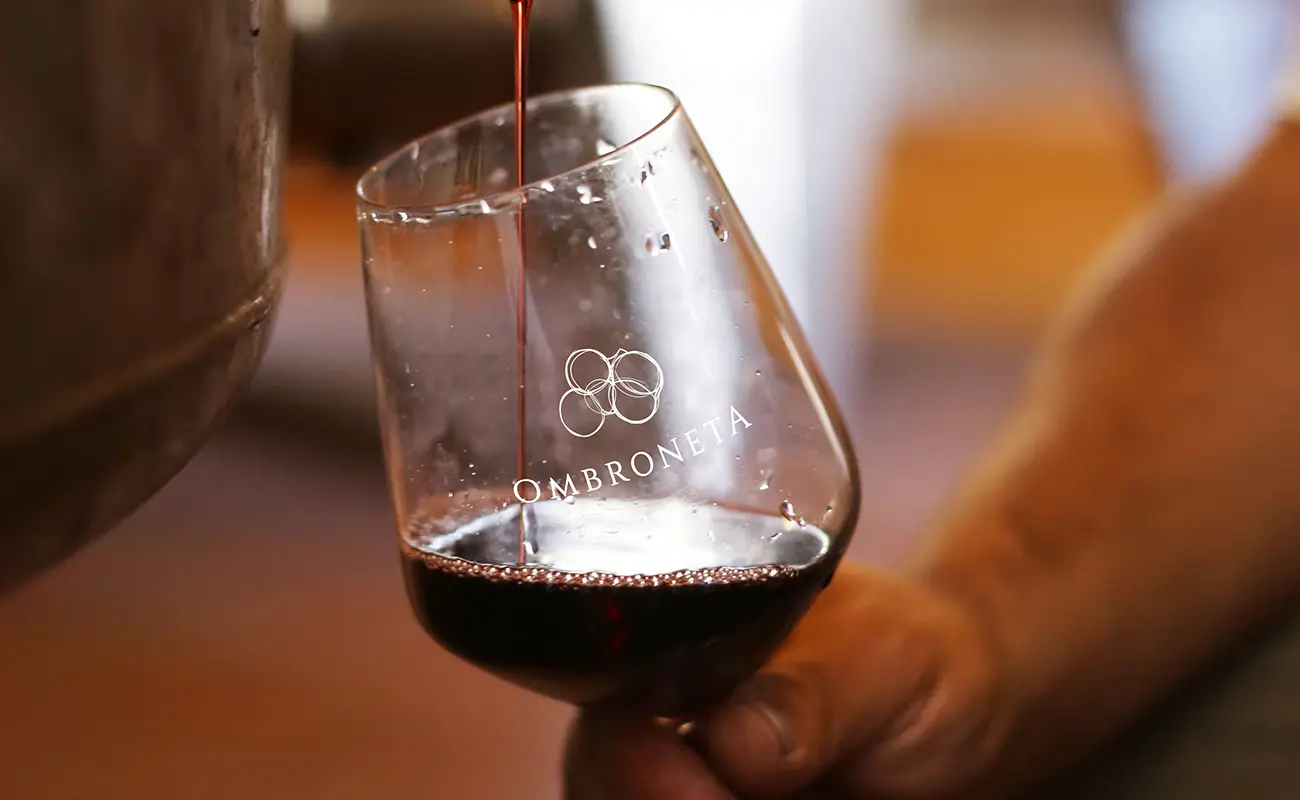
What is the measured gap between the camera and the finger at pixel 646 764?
44 centimetres

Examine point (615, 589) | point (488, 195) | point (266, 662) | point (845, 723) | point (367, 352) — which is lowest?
point (266, 662)

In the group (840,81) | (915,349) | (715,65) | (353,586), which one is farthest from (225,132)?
(915,349)

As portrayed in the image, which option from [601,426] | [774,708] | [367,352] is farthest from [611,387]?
[367,352]

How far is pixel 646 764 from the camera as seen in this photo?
0.45 metres

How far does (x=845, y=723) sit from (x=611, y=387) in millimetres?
200

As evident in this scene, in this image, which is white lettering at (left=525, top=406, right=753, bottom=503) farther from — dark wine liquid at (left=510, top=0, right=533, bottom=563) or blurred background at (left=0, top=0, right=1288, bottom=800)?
blurred background at (left=0, top=0, right=1288, bottom=800)

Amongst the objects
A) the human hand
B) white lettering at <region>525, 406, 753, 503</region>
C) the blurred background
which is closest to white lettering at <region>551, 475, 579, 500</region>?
white lettering at <region>525, 406, 753, 503</region>

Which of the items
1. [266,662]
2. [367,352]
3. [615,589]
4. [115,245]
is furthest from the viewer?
[367,352]

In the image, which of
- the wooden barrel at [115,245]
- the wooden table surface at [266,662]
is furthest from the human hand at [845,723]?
the wooden table surface at [266,662]

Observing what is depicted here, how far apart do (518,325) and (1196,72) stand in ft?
7.35

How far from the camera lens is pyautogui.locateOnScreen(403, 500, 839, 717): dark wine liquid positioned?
37 cm

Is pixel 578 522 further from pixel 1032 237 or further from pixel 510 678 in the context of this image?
pixel 1032 237

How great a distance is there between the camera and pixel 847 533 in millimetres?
420

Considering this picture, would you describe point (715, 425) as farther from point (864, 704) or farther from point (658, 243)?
point (864, 704)
